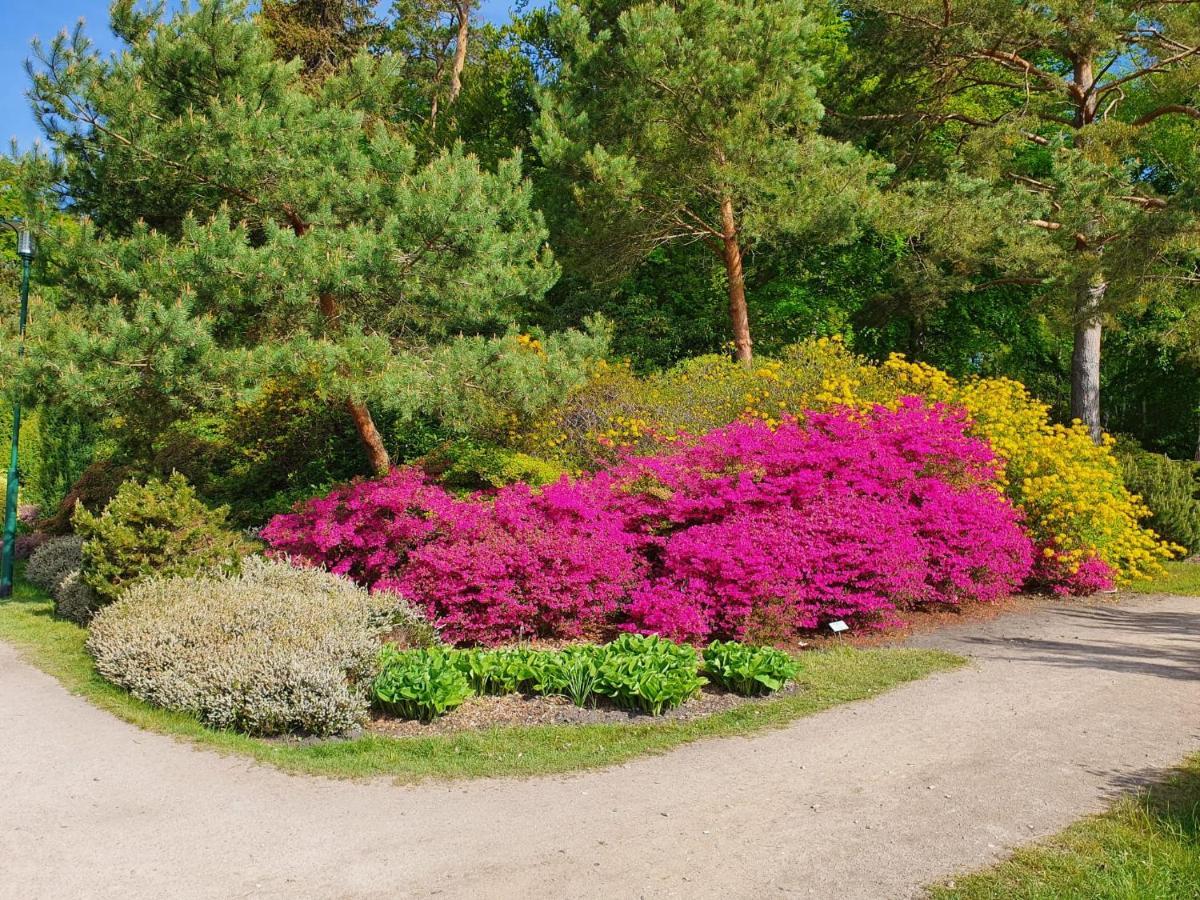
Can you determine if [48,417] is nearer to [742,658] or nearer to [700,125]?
[700,125]

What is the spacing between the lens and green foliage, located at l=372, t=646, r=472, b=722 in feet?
17.9

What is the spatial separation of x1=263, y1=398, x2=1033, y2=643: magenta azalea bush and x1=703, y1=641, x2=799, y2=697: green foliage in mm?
956

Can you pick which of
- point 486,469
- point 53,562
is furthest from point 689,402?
point 53,562

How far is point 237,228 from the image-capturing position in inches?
331

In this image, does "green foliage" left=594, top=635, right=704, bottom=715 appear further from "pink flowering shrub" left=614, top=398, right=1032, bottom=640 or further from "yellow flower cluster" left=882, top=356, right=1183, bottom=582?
"yellow flower cluster" left=882, top=356, right=1183, bottom=582

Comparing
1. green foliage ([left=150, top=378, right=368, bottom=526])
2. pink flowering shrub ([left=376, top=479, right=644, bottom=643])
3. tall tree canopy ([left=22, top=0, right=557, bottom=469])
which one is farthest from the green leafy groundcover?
green foliage ([left=150, top=378, right=368, bottom=526])

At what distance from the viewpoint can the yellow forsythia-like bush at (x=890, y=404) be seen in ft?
31.4

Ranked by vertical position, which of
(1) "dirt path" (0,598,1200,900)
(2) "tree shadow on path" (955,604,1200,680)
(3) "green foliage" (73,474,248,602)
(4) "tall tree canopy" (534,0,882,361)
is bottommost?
(1) "dirt path" (0,598,1200,900)

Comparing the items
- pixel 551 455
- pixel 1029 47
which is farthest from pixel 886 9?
pixel 551 455

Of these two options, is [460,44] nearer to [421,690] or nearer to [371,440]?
[371,440]

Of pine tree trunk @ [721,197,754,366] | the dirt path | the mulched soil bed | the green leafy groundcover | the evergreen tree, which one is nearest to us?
the dirt path

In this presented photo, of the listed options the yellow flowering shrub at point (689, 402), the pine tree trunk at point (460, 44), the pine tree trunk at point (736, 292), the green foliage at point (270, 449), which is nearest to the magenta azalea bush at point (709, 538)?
the yellow flowering shrub at point (689, 402)

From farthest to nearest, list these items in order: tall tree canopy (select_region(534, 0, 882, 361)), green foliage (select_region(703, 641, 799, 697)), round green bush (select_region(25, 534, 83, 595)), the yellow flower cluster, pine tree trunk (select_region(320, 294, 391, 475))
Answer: tall tree canopy (select_region(534, 0, 882, 361)), round green bush (select_region(25, 534, 83, 595)), pine tree trunk (select_region(320, 294, 391, 475)), the yellow flower cluster, green foliage (select_region(703, 641, 799, 697))

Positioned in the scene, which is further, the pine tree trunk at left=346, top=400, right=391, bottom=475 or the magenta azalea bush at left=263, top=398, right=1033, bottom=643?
the pine tree trunk at left=346, top=400, right=391, bottom=475
